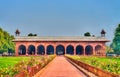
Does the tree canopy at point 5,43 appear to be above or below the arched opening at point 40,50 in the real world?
above

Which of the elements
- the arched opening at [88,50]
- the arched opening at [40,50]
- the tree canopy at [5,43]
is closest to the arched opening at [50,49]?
the arched opening at [40,50]

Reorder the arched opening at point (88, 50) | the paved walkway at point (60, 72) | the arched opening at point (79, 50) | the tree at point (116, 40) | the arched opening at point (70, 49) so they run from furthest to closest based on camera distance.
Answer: the arched opening at point (79, 50) → the arched opening at point (70, 49) → the arched opening at point (88, 50) → the tree at point (116, 40) → the paved walkway at point (60, 72)

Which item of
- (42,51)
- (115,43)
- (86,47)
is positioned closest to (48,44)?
(42,51)

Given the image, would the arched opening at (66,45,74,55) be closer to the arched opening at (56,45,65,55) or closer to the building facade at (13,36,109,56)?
the building facade at (13,36,109,56)

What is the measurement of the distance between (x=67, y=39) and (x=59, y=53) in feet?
23.6

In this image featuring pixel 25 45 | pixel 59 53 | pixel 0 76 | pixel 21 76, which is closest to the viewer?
pixel 0 76

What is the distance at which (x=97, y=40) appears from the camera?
9881 centimetres

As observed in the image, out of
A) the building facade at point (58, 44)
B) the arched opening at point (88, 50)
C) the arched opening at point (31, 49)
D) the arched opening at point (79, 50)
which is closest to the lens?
the building facade at point (58, 44)

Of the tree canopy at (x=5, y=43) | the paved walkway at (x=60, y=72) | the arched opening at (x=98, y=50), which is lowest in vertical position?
the paved walkway at (x=60, y=72)

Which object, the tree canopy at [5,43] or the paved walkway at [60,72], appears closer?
the paved walkway at [60,72]

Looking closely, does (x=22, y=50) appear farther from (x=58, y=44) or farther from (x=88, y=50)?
(x=88, y=50)

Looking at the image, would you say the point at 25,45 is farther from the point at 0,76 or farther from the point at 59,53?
the point at 0,76

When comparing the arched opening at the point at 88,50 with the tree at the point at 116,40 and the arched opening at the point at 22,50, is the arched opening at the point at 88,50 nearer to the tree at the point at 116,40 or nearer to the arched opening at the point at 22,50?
the tree at the point at 116,40

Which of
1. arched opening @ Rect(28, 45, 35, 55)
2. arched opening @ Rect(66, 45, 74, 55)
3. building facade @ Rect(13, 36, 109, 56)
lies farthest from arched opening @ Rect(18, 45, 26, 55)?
arched opening @ Rect(66, 45, 74, 55)
